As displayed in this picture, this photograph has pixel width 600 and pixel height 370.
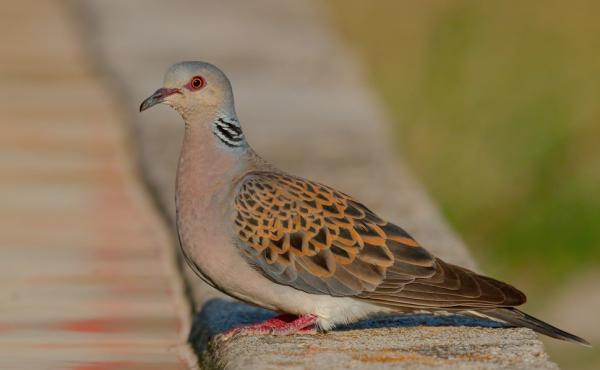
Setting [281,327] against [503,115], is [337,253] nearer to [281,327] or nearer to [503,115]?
[281,327]

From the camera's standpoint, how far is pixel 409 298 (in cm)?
603

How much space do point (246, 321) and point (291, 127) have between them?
381 centimetres

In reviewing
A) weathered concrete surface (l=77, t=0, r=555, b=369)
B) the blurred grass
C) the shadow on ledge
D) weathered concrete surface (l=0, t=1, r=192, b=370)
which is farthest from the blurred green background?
the shadow on ledge

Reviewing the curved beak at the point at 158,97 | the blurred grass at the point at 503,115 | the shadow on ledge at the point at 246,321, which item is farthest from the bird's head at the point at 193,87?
the blurred grass at the point at 503,115

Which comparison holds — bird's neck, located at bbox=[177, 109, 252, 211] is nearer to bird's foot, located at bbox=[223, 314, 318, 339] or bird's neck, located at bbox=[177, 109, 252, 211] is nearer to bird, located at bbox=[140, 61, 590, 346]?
bird, located at bbox=[140, 61, 590, 346]

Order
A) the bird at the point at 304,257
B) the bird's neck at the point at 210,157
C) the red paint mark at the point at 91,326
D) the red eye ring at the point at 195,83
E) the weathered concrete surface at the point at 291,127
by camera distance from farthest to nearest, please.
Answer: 1. the red paint mark at the point at 91,326
2. the red eye ring at the point at 195,83
3. the bird's neck at the point at 210,157
4. the bird at the point at 304,257
5. the weathered concrete surface at the point at 291,127

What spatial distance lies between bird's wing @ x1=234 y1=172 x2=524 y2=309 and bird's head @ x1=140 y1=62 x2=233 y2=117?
1.25 ft

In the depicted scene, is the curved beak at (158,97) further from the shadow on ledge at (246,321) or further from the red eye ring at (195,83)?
the shadow on ledge at (246,321)

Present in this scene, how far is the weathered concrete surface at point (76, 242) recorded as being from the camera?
256 inches

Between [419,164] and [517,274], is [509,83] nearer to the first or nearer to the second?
[419,164]

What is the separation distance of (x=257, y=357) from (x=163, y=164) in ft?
11.8

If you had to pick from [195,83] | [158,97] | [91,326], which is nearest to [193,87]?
[195,83]

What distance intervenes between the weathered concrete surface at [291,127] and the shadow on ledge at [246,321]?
0.5 inches

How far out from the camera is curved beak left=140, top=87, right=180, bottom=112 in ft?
20.5
